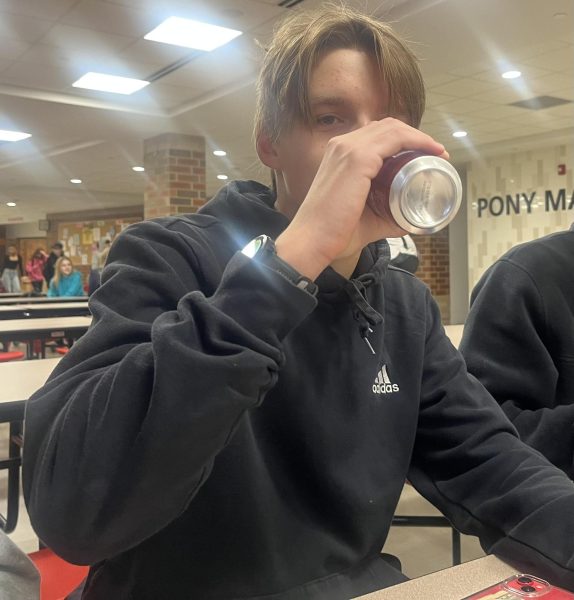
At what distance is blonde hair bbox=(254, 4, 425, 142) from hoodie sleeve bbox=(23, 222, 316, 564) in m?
0.27

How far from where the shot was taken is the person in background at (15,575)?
2.34 ft

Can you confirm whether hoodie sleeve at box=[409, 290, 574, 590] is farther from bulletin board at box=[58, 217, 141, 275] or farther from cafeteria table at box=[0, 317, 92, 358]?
bulletin board at box=[58, 217, 141, 275]

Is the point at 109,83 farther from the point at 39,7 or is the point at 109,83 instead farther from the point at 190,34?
the point at 39,7

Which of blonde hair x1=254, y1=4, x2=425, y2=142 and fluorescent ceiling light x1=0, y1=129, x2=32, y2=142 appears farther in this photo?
fluorescent ceiling light x1=0, y1=129, x2=32, y2=142

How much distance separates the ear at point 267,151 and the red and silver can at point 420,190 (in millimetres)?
240

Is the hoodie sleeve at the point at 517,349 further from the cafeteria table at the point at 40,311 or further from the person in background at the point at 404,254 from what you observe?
the cafeteria table at the point at 40,311

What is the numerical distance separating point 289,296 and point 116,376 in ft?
0.57

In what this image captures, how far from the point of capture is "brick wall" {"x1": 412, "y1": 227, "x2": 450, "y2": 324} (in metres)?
10.1

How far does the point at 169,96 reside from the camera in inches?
236

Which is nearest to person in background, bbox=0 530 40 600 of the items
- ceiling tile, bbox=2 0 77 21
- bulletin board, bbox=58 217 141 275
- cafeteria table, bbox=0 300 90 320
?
ceiling tile, bbox=2 0 77 21

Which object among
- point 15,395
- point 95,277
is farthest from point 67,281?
point 15,395

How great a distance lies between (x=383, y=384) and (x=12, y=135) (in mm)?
7791

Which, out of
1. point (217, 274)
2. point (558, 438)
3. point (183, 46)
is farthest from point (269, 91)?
point (183, 46)

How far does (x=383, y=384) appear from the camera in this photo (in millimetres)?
900
